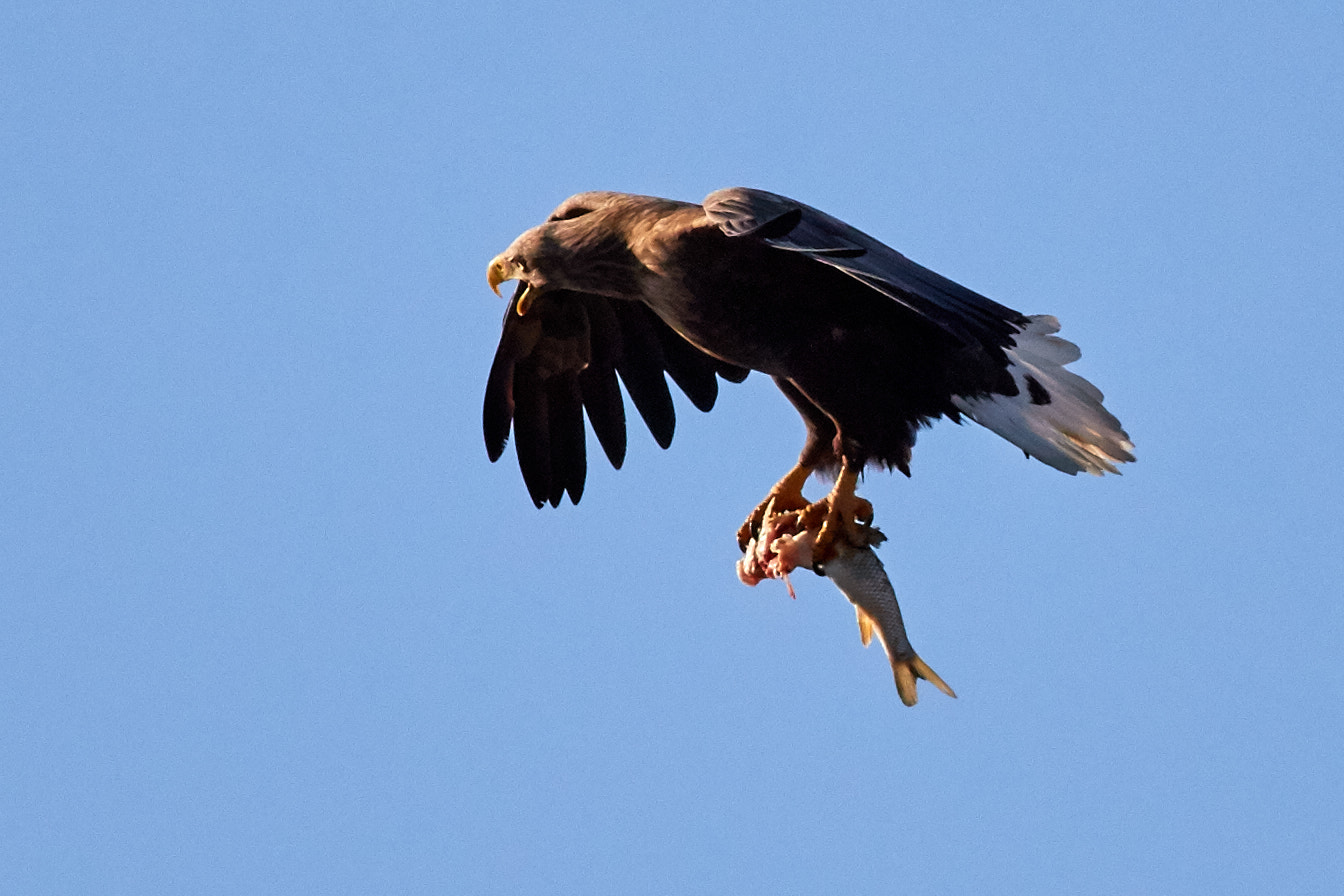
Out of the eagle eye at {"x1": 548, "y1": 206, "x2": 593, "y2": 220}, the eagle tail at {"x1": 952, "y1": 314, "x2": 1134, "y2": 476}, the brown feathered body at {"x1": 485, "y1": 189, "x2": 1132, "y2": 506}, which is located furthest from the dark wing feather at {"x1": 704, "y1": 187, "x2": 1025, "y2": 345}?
the eagle eye at {"x1": 548, "y1": 206, "x2": 593, "y2": 220}

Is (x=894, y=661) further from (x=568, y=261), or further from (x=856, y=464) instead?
(x=568, y=261)

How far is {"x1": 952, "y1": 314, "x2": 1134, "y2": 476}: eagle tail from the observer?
8.05 m

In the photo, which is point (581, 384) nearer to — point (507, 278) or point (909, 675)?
point (507, 278)

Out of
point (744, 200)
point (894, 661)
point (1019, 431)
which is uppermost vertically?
point (744, 200)

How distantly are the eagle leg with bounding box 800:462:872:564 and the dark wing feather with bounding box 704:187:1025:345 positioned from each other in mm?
702

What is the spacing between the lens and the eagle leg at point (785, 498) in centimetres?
862

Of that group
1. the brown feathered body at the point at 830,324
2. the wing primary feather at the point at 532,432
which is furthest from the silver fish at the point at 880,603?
the wing primary feather at the point at 532,432

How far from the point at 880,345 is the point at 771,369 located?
1.38 ft

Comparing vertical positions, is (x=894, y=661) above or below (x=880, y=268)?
below

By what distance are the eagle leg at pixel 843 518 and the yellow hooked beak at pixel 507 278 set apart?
1.38 m

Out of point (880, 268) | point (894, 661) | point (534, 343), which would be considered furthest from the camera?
point (534, 343)

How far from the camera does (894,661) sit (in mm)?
8094

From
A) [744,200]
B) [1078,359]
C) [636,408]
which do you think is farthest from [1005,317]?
[636,408]

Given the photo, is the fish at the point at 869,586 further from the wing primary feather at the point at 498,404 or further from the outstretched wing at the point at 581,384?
the wing primary feather at the point at 498,404
